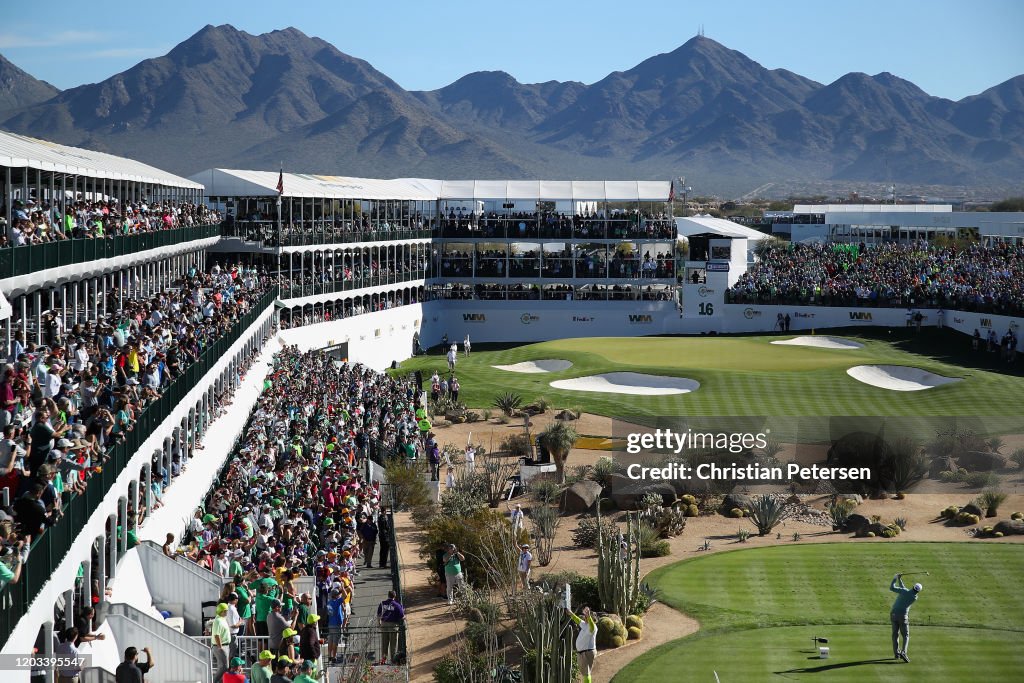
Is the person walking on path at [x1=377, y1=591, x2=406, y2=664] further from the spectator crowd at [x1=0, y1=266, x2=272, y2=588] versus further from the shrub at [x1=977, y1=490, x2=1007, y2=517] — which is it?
the shrub at [x1=977, y1=490, x2=1007, y2=517]

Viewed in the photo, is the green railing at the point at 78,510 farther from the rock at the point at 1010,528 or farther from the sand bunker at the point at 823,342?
the sand bunker at the point at 823,342

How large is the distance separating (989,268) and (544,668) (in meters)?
52.6

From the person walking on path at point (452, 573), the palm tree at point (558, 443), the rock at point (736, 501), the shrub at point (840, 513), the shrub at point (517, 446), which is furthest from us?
the shrub at point (517, 446)

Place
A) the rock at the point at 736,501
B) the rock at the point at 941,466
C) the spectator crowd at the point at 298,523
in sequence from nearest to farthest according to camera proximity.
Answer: the spectator crowd at the point at 298,523 < the rock at the point at 736,501 < the rock at the point at 941,466

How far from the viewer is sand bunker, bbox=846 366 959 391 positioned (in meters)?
48.2

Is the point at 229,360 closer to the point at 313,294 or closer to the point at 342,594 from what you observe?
the point at 342,594

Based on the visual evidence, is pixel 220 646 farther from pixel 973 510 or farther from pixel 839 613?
pixel 973 510

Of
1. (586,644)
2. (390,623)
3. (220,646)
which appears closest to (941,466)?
(586,644)

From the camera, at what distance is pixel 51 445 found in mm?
16734

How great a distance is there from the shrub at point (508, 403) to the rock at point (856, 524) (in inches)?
736

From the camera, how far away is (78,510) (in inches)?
672

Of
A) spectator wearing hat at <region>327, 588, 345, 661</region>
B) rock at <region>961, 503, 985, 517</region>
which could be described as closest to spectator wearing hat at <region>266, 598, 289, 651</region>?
spectator wearing hat at <region>327, 588, 345, 661</region>

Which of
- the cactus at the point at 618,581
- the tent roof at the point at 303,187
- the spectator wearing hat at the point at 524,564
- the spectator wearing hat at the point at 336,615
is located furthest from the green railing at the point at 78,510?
the tent roof at the point at 303,187

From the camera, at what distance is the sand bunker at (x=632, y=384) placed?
4878 centimetres
